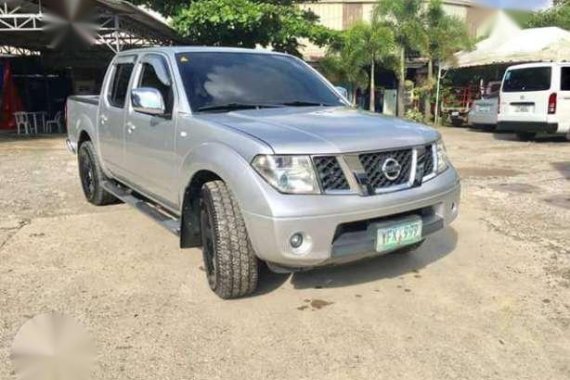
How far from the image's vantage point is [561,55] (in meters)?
19.7

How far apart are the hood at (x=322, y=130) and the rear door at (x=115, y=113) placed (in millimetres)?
1705

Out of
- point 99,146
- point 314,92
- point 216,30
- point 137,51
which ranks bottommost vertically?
point 99,146

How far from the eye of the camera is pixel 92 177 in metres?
6.74

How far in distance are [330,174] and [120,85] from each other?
3157 mm

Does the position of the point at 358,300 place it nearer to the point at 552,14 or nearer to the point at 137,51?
the point at 137,51

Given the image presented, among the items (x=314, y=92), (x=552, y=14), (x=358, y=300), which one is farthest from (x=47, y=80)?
(x=552, y=14)

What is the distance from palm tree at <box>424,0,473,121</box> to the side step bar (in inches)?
661

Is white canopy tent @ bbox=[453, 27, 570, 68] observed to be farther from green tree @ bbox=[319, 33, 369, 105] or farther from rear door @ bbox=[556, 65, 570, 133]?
rear door @ bbox=[556, 65, 570, 133]

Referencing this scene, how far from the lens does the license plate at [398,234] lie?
3.60m

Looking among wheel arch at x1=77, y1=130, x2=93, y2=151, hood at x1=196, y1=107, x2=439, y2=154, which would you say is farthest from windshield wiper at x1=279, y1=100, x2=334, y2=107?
wheel arch at x1=77, y1=130, x2=93, y2=151

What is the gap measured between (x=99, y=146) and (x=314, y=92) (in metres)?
2.68

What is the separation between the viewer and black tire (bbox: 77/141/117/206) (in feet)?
21.4

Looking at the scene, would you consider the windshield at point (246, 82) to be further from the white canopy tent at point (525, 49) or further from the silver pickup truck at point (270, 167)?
the white canopy tent at point (525, 49)

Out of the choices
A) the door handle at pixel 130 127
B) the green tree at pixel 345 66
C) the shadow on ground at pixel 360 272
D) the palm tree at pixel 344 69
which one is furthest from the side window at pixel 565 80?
the door handle at pixel 130 127
